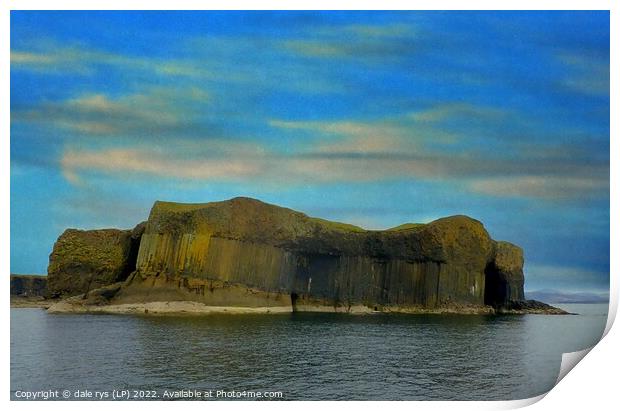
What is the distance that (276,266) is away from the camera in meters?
63.3

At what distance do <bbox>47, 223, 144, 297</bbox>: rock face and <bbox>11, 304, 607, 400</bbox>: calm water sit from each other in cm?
1654

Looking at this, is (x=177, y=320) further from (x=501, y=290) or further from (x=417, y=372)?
(x=501, y=290)

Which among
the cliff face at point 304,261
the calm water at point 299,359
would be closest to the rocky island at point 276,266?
the cliff face at point 304,261

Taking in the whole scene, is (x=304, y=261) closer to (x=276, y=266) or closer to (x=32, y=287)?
(x=276, y=266)

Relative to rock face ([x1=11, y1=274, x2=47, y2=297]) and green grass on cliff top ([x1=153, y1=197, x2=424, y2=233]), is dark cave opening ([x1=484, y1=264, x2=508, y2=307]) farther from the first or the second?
rock face ([x1=11, y1=274, x2=47, y2=297])

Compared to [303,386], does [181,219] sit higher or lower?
higher

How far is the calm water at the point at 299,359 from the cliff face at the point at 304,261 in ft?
54.3

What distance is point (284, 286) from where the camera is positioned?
6544 centimetres

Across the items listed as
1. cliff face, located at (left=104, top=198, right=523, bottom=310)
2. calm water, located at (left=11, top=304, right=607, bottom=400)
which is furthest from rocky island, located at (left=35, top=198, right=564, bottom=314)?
calm water, located at (left=11, top=304, right=607, bottom=400)

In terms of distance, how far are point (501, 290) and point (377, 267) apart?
1196cm

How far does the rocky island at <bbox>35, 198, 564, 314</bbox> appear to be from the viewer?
2334 inches

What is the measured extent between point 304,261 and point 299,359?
36.9m

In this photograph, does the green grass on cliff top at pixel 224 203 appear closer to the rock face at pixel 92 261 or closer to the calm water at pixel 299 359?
the rock face at pixel 92 261
